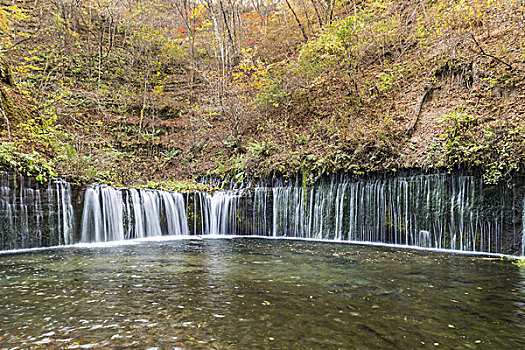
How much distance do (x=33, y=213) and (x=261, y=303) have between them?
7953 mm

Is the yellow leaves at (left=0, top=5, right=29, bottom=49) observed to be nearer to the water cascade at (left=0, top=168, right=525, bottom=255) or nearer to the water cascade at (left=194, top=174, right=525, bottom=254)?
the water cascade at (left=0, top=168, right=525, bottom=255)

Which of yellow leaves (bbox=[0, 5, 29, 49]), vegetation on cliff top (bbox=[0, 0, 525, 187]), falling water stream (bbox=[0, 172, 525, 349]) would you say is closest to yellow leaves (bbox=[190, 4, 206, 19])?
vegetation on cliff top (bbox=[0, 0, 525, 187])

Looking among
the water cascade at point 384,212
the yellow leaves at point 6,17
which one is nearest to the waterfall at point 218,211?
the water cascade at point 384,212

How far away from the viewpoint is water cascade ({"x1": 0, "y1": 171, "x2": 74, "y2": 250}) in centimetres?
790

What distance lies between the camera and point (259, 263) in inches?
249

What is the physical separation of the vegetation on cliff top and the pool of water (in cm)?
359

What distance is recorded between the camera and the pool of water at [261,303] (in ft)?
9.07

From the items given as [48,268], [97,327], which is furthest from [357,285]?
[48,268]

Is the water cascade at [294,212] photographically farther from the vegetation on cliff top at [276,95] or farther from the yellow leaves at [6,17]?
the yellow leaves at [6,17]

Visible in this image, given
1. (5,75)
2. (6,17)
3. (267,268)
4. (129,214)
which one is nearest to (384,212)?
(267,268)

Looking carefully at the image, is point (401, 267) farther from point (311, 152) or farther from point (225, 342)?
point (311, 152)

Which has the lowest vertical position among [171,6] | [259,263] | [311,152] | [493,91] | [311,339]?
[259,263]

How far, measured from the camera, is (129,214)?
1070 centimetres

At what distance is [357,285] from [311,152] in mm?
8097
